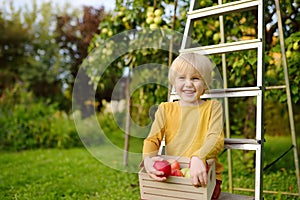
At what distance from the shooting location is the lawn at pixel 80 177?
11.1 ft

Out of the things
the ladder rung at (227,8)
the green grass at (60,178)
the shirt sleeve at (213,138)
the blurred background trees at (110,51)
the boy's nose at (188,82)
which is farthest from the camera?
the blurred background trees at (110,51)

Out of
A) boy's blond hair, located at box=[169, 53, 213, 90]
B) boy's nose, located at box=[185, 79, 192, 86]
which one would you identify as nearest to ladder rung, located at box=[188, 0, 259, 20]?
boy's blond hair, located at box=[169, 53, 213, 90]

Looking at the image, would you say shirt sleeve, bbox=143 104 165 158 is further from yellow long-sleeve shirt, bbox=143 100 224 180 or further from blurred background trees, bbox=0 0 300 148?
blurred background trees, bbox=0 0 300 148

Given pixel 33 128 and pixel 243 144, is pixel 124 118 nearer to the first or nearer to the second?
pixel 243 144

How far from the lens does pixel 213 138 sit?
1875 millimetres

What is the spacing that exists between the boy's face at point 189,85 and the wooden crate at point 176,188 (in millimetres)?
313

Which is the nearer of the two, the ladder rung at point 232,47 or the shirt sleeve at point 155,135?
the shirt sleeve at point 155,135

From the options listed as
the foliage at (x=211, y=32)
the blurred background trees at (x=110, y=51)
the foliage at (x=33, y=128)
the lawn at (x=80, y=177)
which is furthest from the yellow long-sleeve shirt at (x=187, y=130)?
the foliage at (x=33, y=128)

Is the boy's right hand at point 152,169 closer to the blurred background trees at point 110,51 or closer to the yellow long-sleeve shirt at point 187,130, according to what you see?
the yellow long-sleeve shirt at point 187,130

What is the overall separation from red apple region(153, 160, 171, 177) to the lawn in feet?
5.21

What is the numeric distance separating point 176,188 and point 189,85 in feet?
1.65

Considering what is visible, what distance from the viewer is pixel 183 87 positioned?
197cm

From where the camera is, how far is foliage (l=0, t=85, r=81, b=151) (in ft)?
19.6

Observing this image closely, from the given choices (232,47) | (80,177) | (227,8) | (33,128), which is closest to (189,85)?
(232,47)
